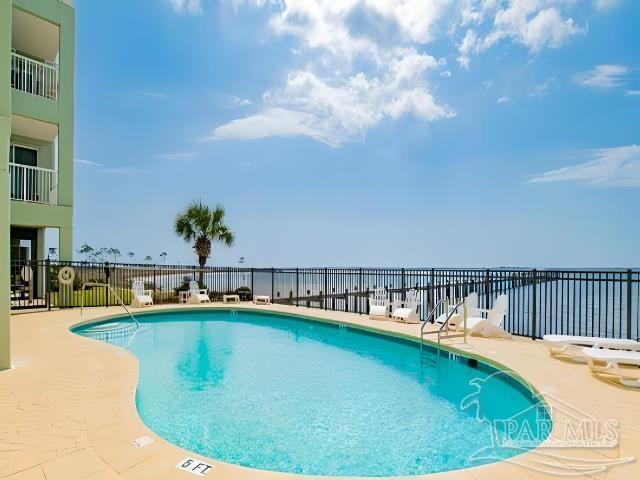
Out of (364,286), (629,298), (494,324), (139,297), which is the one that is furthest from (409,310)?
(139,297)

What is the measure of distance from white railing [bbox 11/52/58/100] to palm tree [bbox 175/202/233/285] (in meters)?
8.15

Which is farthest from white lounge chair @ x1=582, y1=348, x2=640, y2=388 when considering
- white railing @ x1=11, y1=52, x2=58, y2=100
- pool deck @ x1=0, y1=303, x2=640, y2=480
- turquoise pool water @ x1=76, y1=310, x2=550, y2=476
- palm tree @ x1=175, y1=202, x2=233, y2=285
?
palm tree @ x1=175, y1=202, x2=233, y2=285

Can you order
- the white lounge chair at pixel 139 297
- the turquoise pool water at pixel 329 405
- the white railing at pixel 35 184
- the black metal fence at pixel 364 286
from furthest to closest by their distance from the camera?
the white lounge chair at pixel 139 297
the white railing at pixel 35 184
the black metal fence at pixel 364 286
the turquoise pool water at pixel 329 405

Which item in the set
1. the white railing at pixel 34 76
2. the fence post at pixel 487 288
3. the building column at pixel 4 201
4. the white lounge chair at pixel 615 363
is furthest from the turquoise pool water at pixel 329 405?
the white railing at pixel 34 76

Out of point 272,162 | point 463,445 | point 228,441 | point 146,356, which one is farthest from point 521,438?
point 272,162

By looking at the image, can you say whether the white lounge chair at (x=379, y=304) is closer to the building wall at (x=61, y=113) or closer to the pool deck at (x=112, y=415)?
the pool deck at (x=112, y=415)

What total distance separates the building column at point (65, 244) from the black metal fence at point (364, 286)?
1.92 ft

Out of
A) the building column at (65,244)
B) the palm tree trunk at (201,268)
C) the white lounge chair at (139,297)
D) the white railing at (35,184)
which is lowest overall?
the white lounge chair at (139,297)

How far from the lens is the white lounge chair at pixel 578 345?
632 cm

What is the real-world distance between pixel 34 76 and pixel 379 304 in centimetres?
1538

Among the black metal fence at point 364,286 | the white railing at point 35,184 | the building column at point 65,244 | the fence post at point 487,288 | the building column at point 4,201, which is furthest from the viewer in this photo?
the building column at point 65,244

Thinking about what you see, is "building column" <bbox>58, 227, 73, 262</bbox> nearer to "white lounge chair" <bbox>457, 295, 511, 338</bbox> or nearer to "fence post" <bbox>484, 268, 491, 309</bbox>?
"white lounge chair" <bbox>457, 295, 511, 338</bbox>

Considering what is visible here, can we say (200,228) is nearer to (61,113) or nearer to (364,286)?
(61,113)

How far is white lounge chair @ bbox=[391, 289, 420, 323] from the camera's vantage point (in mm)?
11141
